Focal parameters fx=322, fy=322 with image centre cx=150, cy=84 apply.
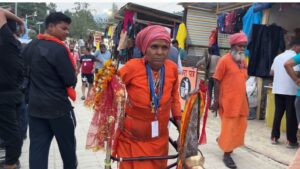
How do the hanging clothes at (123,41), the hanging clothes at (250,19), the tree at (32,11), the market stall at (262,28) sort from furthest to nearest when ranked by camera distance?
the tree at (32,11), the hanging clothes at (123,41), the hanging clothes at (250,19), the market stall at (262,28)

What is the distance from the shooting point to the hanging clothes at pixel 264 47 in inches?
283

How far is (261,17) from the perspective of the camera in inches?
297

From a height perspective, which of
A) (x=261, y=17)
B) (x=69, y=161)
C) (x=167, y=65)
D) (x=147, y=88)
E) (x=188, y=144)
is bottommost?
(x=69, y=161)

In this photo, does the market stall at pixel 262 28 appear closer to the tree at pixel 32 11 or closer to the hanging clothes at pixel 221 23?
the hanging clothes at pixel 221 23

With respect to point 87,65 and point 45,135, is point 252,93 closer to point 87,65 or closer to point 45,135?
point 87,65

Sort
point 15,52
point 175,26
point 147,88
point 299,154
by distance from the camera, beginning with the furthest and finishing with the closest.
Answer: point 175,26
point 15,52
point 147,88
point 299,154

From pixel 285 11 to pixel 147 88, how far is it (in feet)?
21.3

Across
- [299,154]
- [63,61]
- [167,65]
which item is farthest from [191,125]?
[63,61]

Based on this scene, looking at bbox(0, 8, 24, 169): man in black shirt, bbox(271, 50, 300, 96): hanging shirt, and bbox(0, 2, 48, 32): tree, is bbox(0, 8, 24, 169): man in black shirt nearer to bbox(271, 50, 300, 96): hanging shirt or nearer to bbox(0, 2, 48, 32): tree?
bbox(271, 50, 300, 96): hanging shirt

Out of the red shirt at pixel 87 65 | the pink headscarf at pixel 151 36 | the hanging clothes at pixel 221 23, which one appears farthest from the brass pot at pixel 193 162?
the red shirt at pixel 87 65

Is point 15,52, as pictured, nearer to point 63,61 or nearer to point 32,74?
point 32,74

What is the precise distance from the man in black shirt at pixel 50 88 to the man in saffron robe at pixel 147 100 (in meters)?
0.87

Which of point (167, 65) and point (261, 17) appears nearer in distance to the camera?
point (167, 65)

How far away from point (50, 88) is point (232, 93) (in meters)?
2.60
